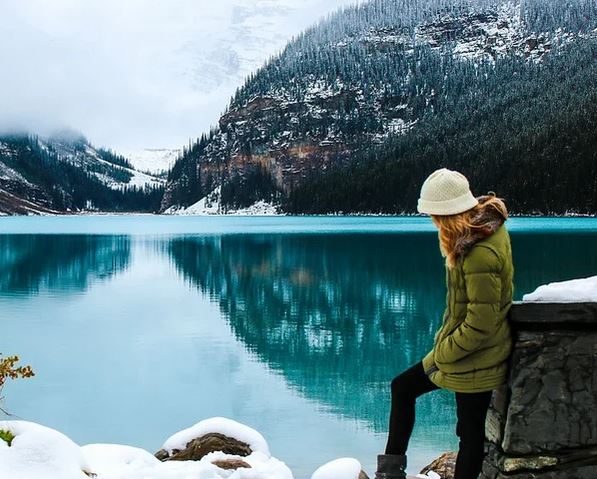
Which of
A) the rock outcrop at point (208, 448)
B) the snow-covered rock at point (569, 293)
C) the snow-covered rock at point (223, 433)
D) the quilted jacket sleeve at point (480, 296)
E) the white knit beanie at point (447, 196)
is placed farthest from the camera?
the snow-covered rock at point (223, 433)

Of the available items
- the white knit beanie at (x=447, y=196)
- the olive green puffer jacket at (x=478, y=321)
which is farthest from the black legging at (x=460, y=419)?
the white knit beanie at (x=447, y=196)

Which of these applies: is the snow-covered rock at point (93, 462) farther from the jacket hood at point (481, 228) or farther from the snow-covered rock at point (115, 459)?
the jacket hood at point (481, 228)

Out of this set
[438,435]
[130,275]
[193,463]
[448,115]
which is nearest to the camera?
[193,463]

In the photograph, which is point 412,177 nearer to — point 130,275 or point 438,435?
point 130,275

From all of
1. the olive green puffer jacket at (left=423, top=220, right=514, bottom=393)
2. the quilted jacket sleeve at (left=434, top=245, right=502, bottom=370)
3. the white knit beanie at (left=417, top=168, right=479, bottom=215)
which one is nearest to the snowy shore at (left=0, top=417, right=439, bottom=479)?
the olive green puffer jacket at (left=423, top=220, right=514, bottom=393)

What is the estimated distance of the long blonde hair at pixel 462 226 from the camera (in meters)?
3.93

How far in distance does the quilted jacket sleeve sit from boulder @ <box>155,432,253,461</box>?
3.80 meters

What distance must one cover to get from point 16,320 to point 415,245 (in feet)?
114

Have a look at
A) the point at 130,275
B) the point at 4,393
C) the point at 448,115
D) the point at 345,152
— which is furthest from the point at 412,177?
the point at 4,393

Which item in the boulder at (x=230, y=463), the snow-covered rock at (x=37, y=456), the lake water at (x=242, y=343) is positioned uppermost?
the snow-covered rock at (x=37, y=456)

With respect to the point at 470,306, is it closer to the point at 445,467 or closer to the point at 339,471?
the point at 339,471

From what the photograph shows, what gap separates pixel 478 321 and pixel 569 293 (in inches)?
29.8

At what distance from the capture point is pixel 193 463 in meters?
6.14

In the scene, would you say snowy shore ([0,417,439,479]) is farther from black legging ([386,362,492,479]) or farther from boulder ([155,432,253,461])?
black legging ([386,362,492,479])
